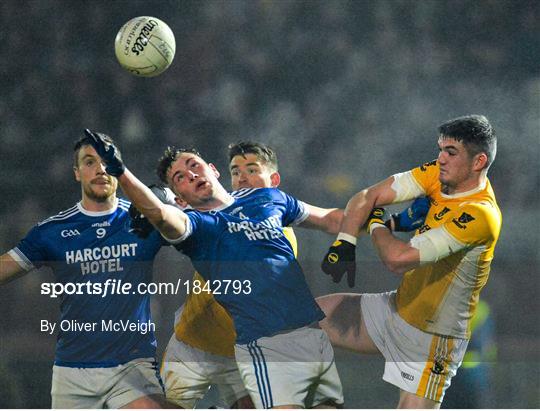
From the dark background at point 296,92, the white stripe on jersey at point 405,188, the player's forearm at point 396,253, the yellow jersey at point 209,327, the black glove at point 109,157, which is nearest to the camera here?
the black glove at point 109,157

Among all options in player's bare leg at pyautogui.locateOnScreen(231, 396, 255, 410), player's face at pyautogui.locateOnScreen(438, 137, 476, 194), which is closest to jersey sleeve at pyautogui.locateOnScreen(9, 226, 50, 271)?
player's bare leg at pyautogui.locateOnScreen(231, 396, 255, 410)

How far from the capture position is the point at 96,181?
464 cm

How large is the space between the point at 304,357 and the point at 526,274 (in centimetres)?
250

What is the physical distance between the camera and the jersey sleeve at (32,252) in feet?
15.2

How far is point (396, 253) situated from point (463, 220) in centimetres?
38

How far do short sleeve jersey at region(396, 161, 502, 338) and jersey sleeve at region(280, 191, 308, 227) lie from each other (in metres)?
0.61

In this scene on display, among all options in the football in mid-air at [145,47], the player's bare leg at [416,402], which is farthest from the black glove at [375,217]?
the football in mid-air at [145,47]

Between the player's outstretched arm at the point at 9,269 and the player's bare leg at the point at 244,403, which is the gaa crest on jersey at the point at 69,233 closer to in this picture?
the player's outstretched arm at the point at 9,269

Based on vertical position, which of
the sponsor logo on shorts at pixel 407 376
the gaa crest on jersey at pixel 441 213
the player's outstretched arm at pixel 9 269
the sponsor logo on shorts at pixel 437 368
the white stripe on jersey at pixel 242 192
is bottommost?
the sponsor logo on shorts at pixel 407 376

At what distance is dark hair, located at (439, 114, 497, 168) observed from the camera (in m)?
4.50

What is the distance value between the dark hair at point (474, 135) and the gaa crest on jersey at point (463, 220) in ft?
0.99

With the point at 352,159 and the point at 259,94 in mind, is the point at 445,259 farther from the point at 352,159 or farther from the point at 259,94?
the point at 259,94

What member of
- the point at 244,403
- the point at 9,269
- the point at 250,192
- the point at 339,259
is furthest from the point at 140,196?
the point at 244,403

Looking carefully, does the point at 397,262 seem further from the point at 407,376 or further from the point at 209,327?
the point at 209,327
